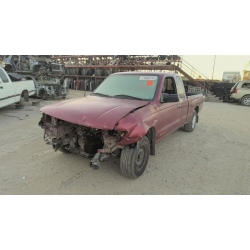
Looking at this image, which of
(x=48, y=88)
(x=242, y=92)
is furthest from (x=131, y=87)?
(x=242, y=92)

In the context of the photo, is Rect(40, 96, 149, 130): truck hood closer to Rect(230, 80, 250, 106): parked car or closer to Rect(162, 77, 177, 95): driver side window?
Rect(162, 77, 177, 95): driver side window

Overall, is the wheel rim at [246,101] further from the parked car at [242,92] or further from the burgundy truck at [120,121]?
the burgundy truck at [120,121]

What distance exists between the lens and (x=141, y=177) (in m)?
3.23

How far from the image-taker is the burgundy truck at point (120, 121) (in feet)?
8.95

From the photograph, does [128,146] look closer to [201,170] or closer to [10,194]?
[201,170]

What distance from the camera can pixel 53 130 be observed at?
127 inches

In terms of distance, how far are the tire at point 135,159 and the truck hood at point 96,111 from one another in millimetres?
549

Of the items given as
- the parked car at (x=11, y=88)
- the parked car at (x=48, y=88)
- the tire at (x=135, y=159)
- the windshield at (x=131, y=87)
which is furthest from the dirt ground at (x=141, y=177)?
the parked car at (x=48, y=88)

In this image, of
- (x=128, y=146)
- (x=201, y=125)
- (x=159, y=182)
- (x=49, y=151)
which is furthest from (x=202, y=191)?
(x=201, y=125)

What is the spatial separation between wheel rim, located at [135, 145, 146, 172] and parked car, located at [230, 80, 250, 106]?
12.7 metres

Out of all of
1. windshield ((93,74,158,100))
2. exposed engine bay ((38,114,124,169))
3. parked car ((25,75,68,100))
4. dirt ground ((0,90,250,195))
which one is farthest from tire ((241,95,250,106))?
exposed engine bay ((38,114,124,169))

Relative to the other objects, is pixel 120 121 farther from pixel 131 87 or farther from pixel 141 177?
pixel 131 87

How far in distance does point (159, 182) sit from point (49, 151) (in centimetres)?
236

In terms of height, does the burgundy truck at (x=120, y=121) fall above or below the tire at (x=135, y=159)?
above
